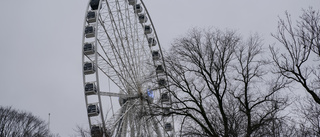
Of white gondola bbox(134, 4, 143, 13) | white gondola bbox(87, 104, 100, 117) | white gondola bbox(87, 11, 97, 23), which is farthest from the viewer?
white gondola bbox(134, 4, 143, 13)

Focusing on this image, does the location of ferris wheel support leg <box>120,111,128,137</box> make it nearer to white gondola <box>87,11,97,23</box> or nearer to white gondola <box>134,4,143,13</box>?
white gondola <box>87,11,97,23</box>

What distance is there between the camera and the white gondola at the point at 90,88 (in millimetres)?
19203

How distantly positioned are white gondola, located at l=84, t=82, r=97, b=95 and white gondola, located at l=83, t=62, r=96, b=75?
30.6 inches

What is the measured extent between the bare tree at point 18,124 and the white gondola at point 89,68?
11.9m

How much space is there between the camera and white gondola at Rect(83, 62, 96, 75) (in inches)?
774

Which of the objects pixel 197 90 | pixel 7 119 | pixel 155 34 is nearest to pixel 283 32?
pixel 197 90

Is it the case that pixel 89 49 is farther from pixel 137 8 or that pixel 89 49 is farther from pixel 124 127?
pixel 137 8

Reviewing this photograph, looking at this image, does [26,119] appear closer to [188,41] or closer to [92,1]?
[92,1]

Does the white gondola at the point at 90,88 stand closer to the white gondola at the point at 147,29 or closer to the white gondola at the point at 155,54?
the white gondola at the point at 155,54

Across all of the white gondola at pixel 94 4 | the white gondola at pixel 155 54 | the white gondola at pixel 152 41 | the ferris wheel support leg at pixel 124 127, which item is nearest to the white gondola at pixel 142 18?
the white gondola at pixel 152 41

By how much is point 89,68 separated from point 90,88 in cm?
133

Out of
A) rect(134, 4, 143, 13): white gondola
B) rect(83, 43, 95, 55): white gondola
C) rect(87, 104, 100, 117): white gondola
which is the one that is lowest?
rect(87, 104, 100, 117): white gondola

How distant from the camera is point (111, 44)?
22.8m

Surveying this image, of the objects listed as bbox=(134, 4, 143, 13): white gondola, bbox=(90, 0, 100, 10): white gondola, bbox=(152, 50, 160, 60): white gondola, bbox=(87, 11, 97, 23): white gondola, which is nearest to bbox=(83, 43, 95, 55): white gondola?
bbox=(87, 11, 97, 23): white gondola
